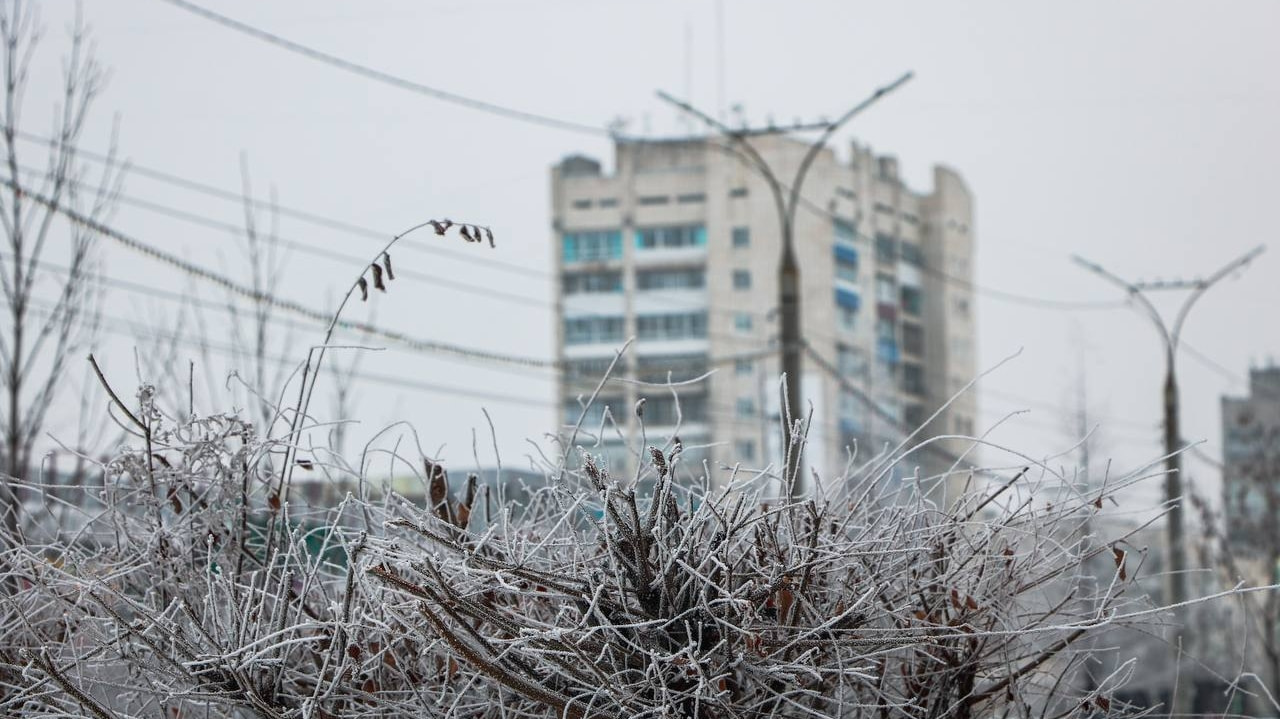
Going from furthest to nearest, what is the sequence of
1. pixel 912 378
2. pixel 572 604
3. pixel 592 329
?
pixel 912 378, pixel 592 329, pixel 572 604

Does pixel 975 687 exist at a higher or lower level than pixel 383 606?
lower

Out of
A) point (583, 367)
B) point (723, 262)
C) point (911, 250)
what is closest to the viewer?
point (583, 367)

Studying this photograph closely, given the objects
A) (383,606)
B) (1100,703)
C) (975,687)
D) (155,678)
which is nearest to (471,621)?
(383,606)

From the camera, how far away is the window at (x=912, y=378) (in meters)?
107

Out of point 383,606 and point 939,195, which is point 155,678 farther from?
point 939,195

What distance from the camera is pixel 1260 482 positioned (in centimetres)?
2428

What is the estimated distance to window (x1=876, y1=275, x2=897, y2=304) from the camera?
10256 centimetres

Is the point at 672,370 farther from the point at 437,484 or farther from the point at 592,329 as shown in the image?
the point at 592,329

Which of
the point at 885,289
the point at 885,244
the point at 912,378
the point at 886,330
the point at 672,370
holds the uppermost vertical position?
the point at 885,244

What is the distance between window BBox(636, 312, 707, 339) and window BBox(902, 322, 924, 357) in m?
15.8

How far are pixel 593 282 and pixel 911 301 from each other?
2322cm

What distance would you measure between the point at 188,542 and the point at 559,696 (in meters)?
1.09

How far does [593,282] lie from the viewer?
99062 millimetres

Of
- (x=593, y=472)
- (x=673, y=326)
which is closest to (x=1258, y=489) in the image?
(x=593, y=472)
